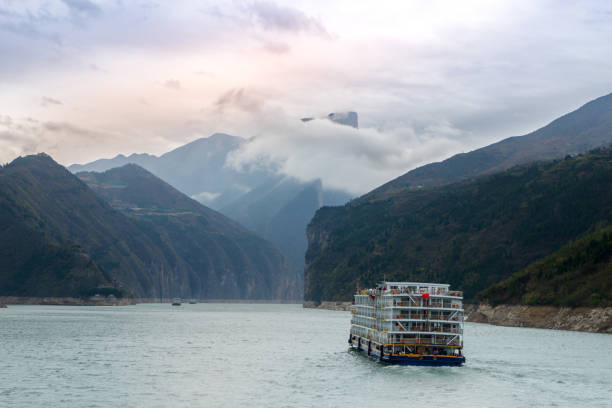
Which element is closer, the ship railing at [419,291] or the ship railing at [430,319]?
the ship railing at [430,319]

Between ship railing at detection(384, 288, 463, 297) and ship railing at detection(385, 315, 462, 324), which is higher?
ship railing at detection(384, 288, 463, 297)

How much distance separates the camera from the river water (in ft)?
264

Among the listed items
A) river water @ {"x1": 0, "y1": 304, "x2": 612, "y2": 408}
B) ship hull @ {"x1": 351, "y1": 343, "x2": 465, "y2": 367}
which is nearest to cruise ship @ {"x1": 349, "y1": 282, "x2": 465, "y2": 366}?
ship hull @ {"x1": 351, "y1": 343, "x2": 465, "y2": 367}

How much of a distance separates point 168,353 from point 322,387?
46724 millimetres

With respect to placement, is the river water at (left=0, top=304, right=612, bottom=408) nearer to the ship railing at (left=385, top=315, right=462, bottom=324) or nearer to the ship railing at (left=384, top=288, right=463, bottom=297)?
the ship railing at (left=385, top=315, right=462, bottom=324)

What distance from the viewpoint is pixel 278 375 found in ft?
334

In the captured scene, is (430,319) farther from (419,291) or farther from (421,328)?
(419,291)

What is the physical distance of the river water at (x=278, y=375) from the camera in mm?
80438

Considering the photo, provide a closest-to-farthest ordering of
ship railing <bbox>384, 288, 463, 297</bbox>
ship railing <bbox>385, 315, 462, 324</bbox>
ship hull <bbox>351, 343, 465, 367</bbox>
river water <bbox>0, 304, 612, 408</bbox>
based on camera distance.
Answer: river water <bbox>0, 304, 612, 408</bbox>
ship hull <bbox>351, 343, 465, 367</bbox>
ship railing <bbox>385, 315, 462, 324</bbox>
ship railing <bbox>384, 288, 463, 297</bbox>

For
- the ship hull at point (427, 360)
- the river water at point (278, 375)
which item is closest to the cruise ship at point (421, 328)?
the ship hull at point (427, 360)

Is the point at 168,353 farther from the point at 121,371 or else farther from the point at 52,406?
the point at 52,406

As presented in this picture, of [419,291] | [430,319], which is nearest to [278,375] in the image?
[430,319]

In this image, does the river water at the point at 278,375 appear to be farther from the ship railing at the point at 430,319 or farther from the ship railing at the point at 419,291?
the ship railing at the point at 419,291

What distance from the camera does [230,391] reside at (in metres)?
86.4
